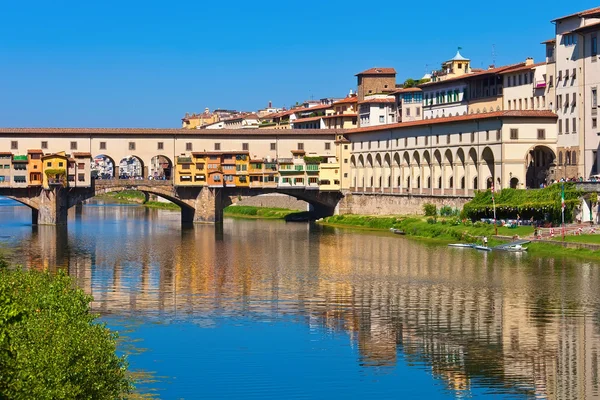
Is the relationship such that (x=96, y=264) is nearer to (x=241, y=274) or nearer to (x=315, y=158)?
(x=241, y=274)

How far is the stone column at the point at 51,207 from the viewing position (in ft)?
287

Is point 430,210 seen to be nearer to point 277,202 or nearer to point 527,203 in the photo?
point 527,203

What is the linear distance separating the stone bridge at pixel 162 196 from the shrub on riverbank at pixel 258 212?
7.04 m

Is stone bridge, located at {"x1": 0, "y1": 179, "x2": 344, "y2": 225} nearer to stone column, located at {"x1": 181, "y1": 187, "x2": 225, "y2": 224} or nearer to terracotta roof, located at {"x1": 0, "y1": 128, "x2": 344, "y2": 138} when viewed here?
stone column, located at {"x1": 181, "y1": 187, "x2": 225, "y2": 224}

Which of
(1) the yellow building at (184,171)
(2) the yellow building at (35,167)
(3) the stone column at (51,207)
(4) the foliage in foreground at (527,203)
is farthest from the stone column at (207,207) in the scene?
(4) the foliage in foreground at (527,203)

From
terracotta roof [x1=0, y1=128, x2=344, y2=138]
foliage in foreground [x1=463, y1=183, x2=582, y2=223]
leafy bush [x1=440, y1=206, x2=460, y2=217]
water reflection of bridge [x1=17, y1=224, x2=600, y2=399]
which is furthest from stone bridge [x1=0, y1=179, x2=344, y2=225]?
foliage in foreground [x1=463, y1=183, x2=582, y2=223]

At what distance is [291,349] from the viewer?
33.1m

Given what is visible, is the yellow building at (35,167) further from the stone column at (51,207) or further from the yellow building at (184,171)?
the yellow building at (184,171)

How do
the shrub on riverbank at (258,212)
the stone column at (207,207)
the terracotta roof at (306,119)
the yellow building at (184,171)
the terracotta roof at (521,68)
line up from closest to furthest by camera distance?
the terracotta roof at (521,68)
the yellow building at (184,171)
the stone column at (207,207)
the shrub on riverbank at (258,212)
the terracotta roof at (306,119)

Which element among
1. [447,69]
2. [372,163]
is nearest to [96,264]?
[372,163]

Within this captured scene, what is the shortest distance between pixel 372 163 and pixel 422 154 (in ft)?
32.8

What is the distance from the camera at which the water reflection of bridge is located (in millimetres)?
31500

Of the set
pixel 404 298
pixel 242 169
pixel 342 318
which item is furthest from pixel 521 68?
pixel 342 318

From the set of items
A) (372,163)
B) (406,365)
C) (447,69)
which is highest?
(447,69)
